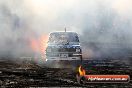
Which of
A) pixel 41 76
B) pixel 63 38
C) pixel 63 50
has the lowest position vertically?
pixel 41 76

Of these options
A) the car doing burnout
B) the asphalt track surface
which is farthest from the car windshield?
the asphalt track surface

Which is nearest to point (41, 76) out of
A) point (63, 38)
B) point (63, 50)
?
point (63, 50)

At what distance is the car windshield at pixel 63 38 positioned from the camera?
71.1ft

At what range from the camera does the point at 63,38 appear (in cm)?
2227

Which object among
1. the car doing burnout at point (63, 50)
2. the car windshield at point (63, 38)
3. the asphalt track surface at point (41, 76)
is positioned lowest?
the asphalt track surface at point (41, 76)

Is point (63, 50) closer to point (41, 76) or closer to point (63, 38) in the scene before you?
point (63, 38)

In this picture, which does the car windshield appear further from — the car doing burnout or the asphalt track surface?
the asphalt track surface

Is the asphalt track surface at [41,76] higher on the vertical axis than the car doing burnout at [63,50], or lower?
lower

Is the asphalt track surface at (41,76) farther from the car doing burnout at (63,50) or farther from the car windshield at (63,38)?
the car windshield at (63,38)

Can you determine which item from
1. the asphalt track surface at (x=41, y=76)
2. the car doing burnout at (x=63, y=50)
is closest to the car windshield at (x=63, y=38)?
the car doing burnout at (x=63, y=50)

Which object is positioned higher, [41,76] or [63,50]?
[63,50]

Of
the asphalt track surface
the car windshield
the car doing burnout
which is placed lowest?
the asphalt track surface

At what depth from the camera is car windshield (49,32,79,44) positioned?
21.7m

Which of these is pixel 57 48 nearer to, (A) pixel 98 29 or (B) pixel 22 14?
(B) pixel 22 14
